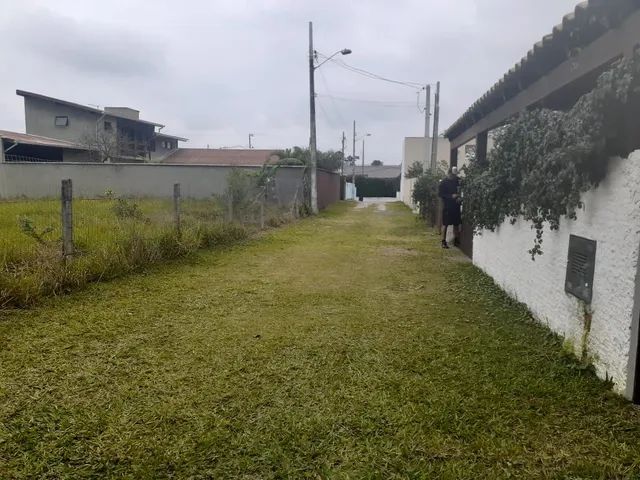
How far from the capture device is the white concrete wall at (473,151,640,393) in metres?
2.84

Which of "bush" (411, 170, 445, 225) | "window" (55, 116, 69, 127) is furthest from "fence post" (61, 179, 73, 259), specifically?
"window" (55, 116, 69, 127)

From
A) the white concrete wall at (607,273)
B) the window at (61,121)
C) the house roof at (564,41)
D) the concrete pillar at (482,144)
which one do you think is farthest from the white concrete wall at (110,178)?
the white concrete wall at (607,273)

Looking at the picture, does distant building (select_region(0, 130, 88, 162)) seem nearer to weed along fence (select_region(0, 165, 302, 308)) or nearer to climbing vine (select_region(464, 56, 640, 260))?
Result: weed along fence (select_region(0, 165, 302, 308))

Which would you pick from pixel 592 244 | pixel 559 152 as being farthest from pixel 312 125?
pixel 592 244

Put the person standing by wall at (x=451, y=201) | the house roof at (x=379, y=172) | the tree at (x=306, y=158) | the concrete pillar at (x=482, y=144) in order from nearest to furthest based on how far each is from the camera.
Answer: the concrete pillar at (x=482, y=144)
the person standing by wall at (x=451, y=201)
the tree at (x=306, y=158)
the house roof at (x=379, y=172)

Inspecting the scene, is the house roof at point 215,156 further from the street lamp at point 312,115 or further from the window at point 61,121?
the street lamp at point 312,115

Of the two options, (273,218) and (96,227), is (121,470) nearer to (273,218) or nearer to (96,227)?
(96,227)

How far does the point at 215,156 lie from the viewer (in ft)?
130

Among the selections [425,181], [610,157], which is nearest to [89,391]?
[610,157]

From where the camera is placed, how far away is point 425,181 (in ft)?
50.8

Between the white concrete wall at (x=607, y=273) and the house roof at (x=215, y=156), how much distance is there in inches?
1366

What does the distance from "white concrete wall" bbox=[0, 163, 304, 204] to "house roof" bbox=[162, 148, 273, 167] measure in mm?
17774

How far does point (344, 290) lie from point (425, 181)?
10402 mm

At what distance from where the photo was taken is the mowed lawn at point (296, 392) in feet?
7.65
